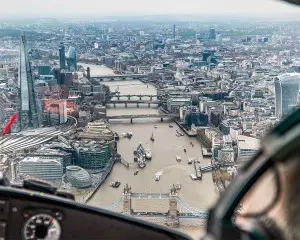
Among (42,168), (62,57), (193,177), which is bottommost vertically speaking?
(193,177)

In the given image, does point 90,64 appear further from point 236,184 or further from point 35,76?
point 236,184

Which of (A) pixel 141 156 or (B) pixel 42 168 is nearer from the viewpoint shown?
(B) pixel 42 168

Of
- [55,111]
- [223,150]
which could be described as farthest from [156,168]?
[55,111]

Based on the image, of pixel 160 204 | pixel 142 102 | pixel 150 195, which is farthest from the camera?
pixel 142 102

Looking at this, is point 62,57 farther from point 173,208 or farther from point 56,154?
point 173,208

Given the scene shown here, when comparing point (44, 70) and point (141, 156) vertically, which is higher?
point (44, 70)

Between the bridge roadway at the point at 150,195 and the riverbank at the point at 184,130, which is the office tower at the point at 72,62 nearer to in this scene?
the riverbank at the point at 184,130

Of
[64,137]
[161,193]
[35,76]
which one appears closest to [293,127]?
[161,193]
